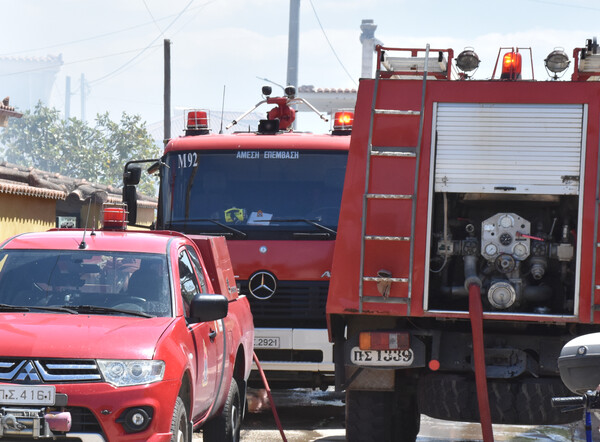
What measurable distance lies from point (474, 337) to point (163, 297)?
2.08m

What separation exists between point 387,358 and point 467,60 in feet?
7.35

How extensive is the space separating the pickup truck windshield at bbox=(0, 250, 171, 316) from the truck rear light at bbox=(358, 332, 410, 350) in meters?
1.44

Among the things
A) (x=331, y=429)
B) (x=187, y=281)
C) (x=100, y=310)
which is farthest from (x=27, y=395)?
(x=331, y=429)

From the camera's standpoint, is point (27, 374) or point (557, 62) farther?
point (557, 62)

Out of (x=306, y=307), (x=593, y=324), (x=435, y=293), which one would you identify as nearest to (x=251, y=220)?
(x=306, y=307)

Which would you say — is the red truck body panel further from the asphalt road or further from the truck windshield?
the truck windshield

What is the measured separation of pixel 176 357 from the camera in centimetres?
680

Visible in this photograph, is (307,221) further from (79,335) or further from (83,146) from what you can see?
(83,146)

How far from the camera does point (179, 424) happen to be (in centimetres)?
678

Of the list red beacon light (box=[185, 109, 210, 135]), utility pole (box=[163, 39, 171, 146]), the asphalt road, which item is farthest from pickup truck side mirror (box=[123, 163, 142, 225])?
utility pole (box=[163, 39, 171, 146])

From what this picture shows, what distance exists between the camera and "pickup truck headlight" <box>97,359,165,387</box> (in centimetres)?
646

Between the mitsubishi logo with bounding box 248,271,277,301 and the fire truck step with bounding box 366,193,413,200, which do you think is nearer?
the fire truck step with bounding box 366,193,413,200

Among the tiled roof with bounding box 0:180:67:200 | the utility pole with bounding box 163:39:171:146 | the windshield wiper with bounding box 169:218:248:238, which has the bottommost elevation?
the windshield wiper with bounding box 169:218:248:238

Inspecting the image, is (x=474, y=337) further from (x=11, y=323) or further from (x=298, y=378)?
(x=298, y=378)
